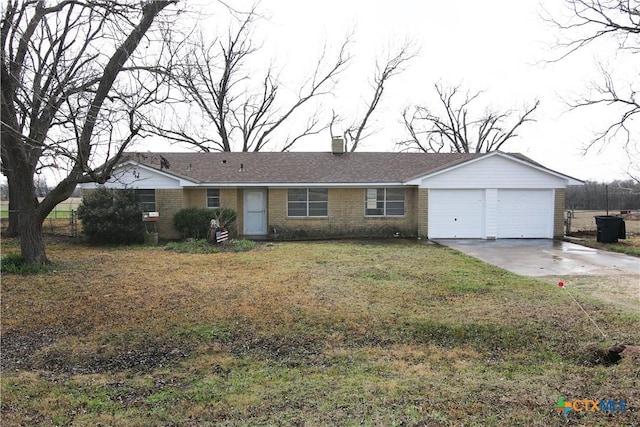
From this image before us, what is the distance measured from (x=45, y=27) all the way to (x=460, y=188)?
14607 millimetres

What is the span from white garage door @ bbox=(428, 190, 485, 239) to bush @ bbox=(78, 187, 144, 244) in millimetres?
11256

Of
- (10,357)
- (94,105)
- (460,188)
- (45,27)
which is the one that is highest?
(45,27)

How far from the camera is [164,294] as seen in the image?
8.58m

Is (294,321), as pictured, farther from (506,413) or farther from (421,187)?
(421,187)

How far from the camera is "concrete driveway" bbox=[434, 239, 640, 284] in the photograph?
11.0 metres

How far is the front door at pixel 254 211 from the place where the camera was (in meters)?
19.8

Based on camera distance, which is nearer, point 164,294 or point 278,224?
point 164,294

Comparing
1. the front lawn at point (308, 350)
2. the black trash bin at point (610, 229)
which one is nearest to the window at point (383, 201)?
the black trash bin at point (610, 229)

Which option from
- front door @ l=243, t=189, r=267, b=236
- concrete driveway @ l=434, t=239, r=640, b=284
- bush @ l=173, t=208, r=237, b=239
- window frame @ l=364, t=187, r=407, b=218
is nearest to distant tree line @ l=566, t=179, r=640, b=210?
concrete driveway @ l=434, t=239, r=640, b=284

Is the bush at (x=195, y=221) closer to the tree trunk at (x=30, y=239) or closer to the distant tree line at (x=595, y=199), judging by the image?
the tree trunk at (x=30, y=239)

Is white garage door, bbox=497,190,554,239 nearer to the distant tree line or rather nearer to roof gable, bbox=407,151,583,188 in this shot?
roof gable, bbox=407,151,583,188

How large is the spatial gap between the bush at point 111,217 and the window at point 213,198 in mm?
3162

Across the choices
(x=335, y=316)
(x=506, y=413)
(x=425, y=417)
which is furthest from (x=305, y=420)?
(x=335, y=316)

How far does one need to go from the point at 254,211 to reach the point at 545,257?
11.4 m
